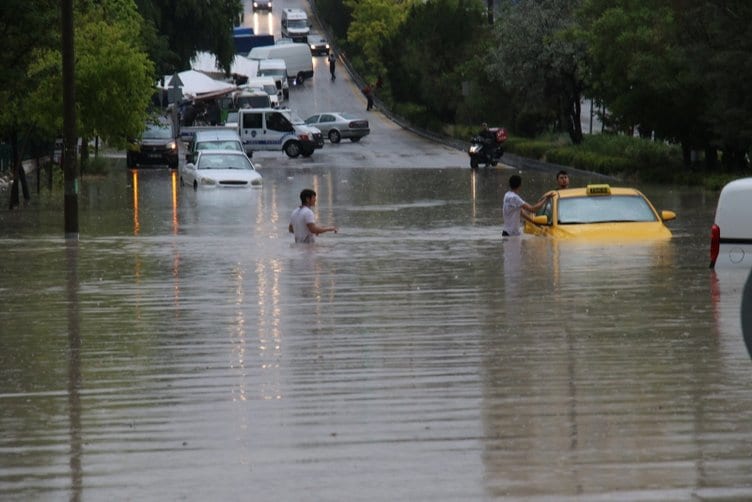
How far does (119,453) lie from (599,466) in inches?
102

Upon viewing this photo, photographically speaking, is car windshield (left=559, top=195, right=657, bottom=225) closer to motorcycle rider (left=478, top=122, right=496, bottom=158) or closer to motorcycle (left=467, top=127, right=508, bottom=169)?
motorcycle (left=467, top=127, right=508, bottom=169)

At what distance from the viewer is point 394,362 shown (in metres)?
11.8

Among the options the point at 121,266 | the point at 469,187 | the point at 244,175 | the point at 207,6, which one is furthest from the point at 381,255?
the point at 207,6

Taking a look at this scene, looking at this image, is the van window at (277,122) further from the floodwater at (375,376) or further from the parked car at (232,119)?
the floodwater at (375,376)

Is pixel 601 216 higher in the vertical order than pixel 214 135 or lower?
lower

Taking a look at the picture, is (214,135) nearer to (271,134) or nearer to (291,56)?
(271,134)

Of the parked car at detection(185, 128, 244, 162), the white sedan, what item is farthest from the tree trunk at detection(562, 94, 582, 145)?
the white sedan

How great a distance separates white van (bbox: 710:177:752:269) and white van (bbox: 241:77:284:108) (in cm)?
7155

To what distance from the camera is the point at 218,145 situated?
52.2 m

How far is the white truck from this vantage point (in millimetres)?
66062

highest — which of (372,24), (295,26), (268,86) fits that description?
(295,26)

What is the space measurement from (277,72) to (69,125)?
237 feet

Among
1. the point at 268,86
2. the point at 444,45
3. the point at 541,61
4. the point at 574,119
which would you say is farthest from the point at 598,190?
the point at 268,86

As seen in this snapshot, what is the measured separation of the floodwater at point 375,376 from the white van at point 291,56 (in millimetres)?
81918
